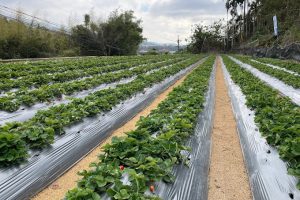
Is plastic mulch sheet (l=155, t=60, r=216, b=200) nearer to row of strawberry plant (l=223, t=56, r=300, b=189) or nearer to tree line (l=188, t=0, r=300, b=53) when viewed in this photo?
row of strawberry plant (l=223, t=56, r=300, b=189)

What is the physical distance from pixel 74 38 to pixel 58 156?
104 ft

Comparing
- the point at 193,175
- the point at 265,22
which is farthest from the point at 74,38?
the point at 193,175

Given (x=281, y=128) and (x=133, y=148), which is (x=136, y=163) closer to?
(x=133, y=148)

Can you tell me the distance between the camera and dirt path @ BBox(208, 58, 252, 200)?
3688 millimetres

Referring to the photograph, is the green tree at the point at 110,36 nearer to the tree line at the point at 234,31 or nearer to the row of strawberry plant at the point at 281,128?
the tree line at the point at 234,31

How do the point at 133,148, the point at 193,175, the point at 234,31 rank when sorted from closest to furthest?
the point at 133,148, the point at 193,175, the point at 234,31

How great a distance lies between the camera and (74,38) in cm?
3431

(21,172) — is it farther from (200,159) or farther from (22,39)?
(22,39)

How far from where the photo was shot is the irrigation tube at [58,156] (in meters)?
3.50

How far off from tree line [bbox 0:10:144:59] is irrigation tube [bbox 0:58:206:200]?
20.0 meters

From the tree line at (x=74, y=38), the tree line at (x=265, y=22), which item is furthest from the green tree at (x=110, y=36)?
the tree line at (x=265, y=22)

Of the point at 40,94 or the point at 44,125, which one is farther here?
the point at 40,94

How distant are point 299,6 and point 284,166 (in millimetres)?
28203

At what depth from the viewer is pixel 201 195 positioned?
3396 millimetres
